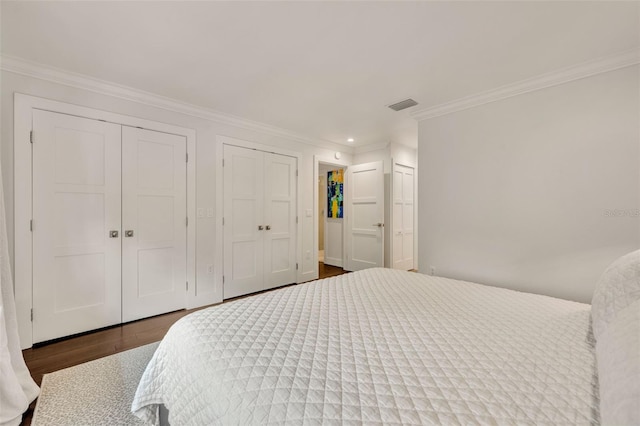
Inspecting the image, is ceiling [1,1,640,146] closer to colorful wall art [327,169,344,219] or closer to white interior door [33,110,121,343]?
white interior door [33,110,121,343]

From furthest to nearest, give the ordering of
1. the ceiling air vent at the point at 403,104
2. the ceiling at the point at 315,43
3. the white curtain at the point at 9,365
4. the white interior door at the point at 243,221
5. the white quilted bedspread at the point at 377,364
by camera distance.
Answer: the white interior door at the point at 243,221 < the ceiling air vent at the point at 403,104 < the ceiling at the point at 315,43 < the white curtain at the point at 9,365 < the white quilted bedspread at the point at 377,364

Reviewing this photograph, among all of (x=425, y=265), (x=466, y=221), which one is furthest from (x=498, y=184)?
(x=425, y=265)

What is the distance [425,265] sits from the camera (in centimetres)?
325

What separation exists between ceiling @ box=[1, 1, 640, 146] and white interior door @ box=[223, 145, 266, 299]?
37.2 inches

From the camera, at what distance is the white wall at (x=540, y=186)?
209cm

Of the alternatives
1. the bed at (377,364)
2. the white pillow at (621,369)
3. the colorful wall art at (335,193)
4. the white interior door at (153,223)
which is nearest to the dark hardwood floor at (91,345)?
the white interior door at (153,223)

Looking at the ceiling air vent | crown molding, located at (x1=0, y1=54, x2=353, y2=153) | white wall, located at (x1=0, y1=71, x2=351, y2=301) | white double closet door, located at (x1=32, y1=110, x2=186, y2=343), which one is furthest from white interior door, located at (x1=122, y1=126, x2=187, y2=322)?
the ceiling air vent

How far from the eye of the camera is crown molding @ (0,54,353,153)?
7.04 feet

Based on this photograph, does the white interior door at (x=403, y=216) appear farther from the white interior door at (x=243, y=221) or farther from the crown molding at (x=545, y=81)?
the white interior door at (x=243, y=221)

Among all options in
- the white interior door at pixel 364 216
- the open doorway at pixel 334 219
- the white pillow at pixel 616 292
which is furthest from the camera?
the open doorway at pixel 334 219

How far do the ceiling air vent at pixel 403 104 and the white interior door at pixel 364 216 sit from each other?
1500 mm

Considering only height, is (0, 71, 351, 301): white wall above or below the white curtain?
above

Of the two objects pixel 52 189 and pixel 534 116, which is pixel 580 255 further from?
pixel 52 189

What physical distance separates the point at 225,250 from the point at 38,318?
168 cm
